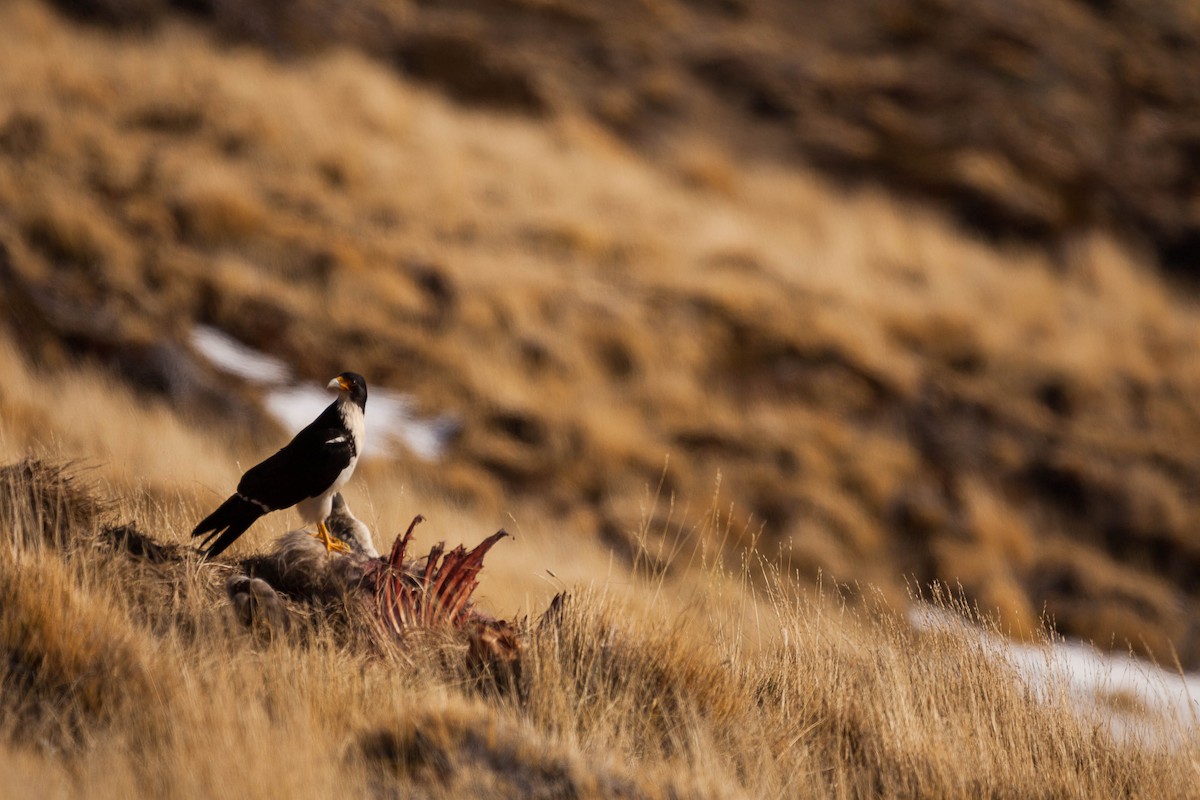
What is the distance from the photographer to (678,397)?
482 inches

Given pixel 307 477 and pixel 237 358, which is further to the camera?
pixel 237 358

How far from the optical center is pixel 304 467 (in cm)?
395

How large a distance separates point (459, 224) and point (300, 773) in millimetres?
11603

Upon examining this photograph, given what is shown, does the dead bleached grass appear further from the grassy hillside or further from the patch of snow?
the patch of snow

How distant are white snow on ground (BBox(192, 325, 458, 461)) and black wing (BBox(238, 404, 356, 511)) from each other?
5.70 metres

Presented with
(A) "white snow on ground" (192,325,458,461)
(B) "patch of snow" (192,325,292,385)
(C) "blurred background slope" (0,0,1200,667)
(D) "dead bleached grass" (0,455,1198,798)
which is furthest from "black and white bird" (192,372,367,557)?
(B) "patch of snow" (192,325,292,385)

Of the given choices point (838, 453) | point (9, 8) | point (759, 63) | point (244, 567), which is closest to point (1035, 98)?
point (759, 63)

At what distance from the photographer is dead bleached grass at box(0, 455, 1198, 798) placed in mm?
2975

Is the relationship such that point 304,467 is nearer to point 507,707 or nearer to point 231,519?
point 231,519

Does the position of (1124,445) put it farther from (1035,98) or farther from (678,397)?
(1035,98)

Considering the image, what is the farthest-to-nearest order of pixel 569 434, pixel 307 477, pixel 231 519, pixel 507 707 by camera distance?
pixel 569 434
pixel 307 477
pixel 231 519
pixel 507 707

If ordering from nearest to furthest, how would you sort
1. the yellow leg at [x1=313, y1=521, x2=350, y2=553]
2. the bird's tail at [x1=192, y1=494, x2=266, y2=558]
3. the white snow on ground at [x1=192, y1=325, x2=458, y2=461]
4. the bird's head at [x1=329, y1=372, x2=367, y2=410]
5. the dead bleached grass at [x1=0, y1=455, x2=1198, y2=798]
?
1. the dead bleached grass at [x1=0, y1=455, x2=1198, y2=798]
2. the bird's tail at [x1=192, y1=494, x2=266, y2=558]
3. the yellow leg at [x1=313, y1=521, x2=350, y2=553]
4. the bird's head at [x1=329, y1=372, x2=367, y2=410]
5. the white snow on ground at [x1=192, y1=325, x2=458, y2=461]

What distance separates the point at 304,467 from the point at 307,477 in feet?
0.13

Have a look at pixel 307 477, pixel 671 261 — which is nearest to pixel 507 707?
pixel 307 477
